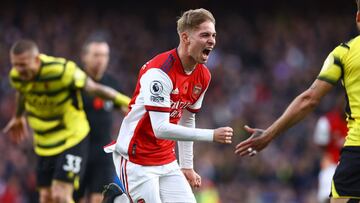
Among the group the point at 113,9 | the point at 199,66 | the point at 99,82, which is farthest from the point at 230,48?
the point at 199,66

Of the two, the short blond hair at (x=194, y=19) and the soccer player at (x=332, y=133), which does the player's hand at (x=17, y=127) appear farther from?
the soccer player at (x=332, y=133)

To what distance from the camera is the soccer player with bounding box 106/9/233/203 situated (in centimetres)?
691

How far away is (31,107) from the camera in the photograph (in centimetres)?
992

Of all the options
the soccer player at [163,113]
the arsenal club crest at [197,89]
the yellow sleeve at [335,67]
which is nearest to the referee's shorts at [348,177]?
the yellow sleeve at [335,67]

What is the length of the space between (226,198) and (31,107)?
8090 millimetres

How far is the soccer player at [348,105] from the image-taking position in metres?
6.38

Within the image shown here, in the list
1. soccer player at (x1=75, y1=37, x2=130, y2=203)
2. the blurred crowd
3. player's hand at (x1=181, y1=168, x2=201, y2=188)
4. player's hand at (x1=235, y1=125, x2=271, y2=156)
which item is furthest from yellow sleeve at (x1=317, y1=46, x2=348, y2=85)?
the blurred crowd

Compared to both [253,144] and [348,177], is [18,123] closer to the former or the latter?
[253,144]

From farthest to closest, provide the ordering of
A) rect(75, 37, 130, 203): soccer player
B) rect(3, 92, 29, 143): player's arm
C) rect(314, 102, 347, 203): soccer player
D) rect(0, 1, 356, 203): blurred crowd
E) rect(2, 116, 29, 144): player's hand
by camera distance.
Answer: rect(0, 1, 356, 203): blurred crowd → rect(314, 102, 347, 203): soccer player → rect(75, 37, 130, 203): soccer player → rect(2, 116, 29, 144): player's hand → rect(3, 92, 29, 143): player's arm

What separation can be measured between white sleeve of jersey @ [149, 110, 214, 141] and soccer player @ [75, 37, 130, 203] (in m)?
3.65

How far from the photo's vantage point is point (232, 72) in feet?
72.2

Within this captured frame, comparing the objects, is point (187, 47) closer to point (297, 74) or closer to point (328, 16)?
point (297, 74)

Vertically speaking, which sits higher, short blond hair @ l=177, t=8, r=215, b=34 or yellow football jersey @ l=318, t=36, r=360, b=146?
short blond hair @ l=177, t=8, r=215, b=34

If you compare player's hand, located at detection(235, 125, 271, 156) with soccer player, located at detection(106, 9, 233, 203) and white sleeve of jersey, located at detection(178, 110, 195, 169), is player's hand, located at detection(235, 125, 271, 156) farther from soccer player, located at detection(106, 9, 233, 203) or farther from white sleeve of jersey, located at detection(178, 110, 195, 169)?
white sleeve of jersey, located at detection(178, 110, 195, 169)
